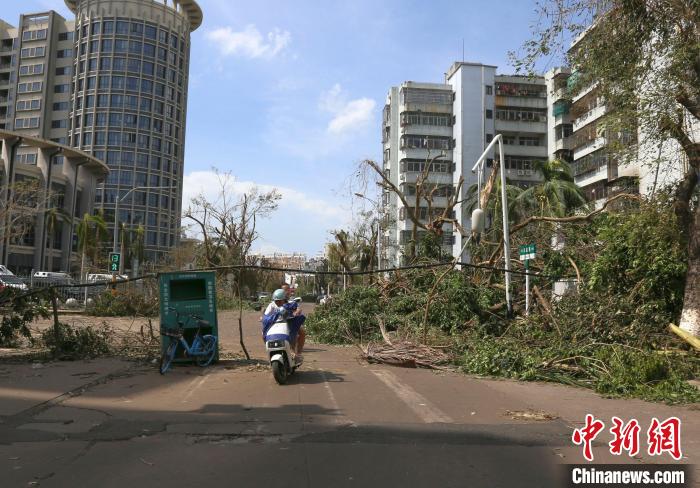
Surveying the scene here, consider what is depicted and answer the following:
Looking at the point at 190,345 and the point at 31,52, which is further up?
the point at 31,52

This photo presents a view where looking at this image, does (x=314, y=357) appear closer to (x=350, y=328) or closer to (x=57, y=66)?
(x=350, y=328)

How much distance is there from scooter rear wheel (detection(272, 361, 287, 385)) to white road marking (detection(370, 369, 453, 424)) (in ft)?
5.51

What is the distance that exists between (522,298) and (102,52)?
98.7m

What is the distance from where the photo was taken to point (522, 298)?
53.0 feet

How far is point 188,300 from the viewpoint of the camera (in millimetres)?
11031

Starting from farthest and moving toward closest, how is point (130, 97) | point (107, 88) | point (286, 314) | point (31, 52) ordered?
1. point (130, 97)
2. point (107, 88)
3. point (31, 52)
4. point (286, 314)

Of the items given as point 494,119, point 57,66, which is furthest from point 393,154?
point 57,66

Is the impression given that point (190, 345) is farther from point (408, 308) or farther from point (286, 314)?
point (408, 308)

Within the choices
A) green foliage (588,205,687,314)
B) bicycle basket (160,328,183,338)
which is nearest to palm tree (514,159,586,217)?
green foliage (588,205,687,314)

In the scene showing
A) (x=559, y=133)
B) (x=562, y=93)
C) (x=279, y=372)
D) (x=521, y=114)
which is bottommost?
(x=279, y=372)

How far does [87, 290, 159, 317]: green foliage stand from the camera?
2497 cm

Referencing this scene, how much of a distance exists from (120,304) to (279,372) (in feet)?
60.5

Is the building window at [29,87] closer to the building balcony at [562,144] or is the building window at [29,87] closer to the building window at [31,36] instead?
the building window at [31,36]

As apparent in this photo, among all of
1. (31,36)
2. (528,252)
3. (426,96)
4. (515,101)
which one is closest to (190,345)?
(528,252)
